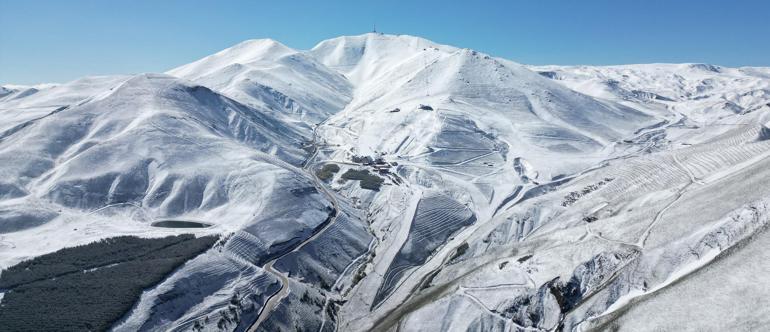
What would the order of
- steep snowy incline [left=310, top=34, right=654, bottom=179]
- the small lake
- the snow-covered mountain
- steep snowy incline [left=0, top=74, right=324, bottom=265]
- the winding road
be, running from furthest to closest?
steep snowy incline [left=310, top=34, right=654, bottom=179] → steep snowy incline [left=0, top=74, right=324, bottom=265] → the small lake → the winding road → the snow-covered mountain

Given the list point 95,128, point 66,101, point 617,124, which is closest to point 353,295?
point 95,128

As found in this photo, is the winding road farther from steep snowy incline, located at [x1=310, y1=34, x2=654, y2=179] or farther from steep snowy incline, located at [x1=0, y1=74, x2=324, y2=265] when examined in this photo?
steep snowy incline, located at [x1=310, y1=34, x2=654, y2=179]

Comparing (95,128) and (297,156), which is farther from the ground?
(95,128)

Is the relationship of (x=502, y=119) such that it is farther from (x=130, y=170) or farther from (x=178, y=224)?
(x=130, y=170)

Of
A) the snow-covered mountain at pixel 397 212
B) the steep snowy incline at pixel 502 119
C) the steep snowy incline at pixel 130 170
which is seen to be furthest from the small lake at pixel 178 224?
the steep snowy incline at pixel 502 119

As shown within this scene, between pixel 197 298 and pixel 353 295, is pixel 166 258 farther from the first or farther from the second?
pixel 353 295

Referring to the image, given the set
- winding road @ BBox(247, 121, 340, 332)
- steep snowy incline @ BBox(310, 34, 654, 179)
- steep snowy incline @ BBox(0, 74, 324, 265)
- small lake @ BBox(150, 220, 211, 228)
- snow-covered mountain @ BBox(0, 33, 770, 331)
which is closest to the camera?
snow-covered mountain @ BBox(0, 33, 770, 331)

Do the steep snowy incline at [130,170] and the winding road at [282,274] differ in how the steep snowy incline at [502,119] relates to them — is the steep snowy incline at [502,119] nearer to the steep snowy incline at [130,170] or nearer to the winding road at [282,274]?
the steep snowy incline at [130,170]

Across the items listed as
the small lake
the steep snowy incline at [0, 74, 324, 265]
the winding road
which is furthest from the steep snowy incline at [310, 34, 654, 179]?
the small lake
